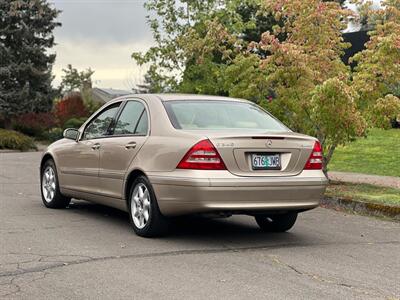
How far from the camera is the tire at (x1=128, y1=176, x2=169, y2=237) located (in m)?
6.72

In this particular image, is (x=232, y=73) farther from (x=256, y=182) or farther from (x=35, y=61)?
(x=35, y=61)

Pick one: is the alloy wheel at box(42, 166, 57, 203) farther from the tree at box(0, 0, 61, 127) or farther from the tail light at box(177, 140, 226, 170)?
the tree at box(0, 0, 61, 127)

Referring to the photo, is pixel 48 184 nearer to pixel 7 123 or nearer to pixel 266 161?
pixel 266 161

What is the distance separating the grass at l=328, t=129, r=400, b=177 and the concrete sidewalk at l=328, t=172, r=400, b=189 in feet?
2.19

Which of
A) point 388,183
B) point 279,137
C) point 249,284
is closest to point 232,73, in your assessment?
point 388,183

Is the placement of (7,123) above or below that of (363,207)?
above

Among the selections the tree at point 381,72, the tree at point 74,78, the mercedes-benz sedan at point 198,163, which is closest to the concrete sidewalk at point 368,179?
the tree at point 381,72

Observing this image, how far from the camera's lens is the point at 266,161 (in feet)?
21.7

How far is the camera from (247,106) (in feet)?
25.6

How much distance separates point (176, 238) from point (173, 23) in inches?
542

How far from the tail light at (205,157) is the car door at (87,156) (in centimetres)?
198

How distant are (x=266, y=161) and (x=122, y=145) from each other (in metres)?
1.80

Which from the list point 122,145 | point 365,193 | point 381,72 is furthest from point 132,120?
point 381,72

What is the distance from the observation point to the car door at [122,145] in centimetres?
724
